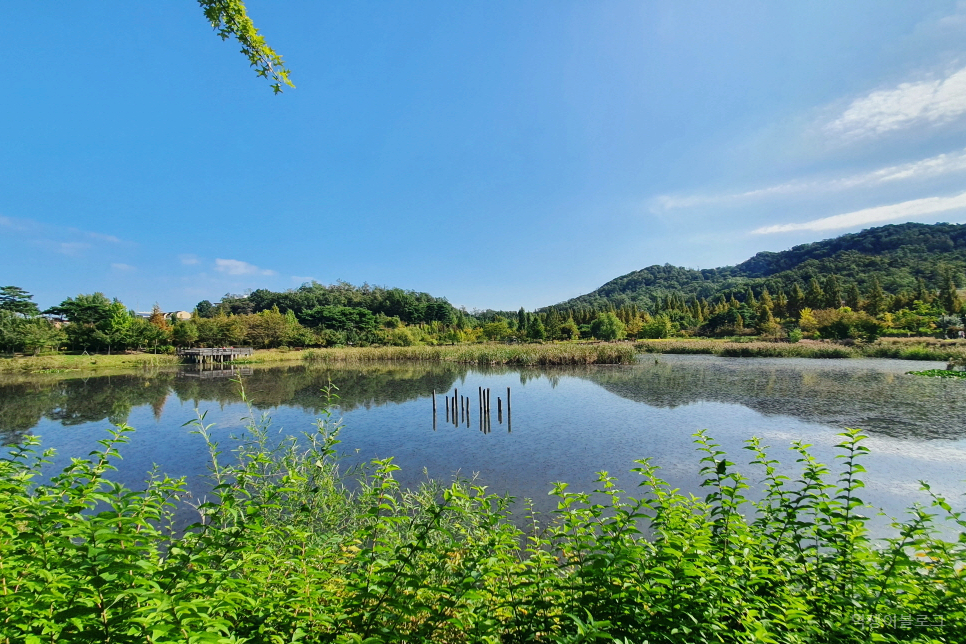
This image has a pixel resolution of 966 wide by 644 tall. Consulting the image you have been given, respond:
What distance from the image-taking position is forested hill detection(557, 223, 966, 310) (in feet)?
218

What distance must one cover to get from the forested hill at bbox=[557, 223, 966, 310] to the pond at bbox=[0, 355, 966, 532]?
5157 centimetres

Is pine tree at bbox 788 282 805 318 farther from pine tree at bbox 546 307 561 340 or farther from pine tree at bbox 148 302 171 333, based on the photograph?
pine tree at bbox 148 302 171 333

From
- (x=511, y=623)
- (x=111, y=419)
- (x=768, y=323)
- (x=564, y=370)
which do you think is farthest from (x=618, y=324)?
(x=511, y=623)

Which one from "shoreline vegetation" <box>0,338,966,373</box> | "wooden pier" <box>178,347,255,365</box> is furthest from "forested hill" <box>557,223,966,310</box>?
"wooden pier" <box>178,347,255,365</box>

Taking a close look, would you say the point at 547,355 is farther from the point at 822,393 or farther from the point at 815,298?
the point at 815,298

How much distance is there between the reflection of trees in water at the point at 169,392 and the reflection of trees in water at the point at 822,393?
11.1 metres

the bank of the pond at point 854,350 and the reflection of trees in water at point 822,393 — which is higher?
the bank of the pond at point 854,350

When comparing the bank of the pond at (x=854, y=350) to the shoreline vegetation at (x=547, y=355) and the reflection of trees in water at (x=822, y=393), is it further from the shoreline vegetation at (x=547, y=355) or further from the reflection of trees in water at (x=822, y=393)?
the reflection of trees in water at (x=822, y=393)

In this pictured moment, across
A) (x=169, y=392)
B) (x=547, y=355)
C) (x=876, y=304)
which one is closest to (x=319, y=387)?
(x=169, y=392)

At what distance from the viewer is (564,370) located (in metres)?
27.7

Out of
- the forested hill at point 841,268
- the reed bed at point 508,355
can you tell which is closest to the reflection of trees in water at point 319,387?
the reed bed at point 508,355

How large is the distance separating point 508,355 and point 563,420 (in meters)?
20.2

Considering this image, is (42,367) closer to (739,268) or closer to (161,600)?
(161,600)

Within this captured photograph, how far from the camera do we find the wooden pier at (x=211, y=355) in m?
35.8
